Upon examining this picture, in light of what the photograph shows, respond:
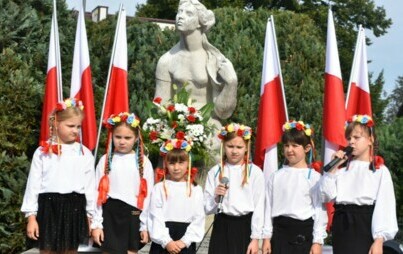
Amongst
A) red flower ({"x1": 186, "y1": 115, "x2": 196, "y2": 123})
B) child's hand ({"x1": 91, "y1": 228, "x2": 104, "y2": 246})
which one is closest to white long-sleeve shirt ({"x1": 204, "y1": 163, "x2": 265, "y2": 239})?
child's hand ({"x1": 91, "y1": 228, "x2": 104, "y2": 246})

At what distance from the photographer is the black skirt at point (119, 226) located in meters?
7.05

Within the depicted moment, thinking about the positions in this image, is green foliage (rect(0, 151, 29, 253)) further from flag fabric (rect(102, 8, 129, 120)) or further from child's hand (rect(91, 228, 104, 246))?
child's hand (rect(91, 228, 104, 246))

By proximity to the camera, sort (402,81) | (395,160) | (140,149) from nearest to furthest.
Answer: (140,149), (395,160), (402,81)

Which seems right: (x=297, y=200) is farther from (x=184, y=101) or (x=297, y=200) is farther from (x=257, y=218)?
(x=184, y=101)

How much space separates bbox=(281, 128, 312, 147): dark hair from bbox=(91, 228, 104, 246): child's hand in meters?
1.69

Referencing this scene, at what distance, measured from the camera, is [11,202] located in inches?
429

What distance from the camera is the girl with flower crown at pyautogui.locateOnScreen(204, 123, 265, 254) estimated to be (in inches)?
274

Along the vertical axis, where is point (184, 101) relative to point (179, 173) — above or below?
above

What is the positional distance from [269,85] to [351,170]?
161 inches

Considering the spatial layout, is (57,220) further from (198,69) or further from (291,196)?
(198,69)

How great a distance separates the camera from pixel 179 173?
22.3 ft

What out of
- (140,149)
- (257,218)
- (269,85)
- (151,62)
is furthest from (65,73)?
(257,218)

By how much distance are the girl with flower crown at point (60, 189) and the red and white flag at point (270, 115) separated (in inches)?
128

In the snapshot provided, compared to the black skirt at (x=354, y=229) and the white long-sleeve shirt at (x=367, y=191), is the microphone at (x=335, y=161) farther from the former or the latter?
the black skirt at (x=354, y=229)
